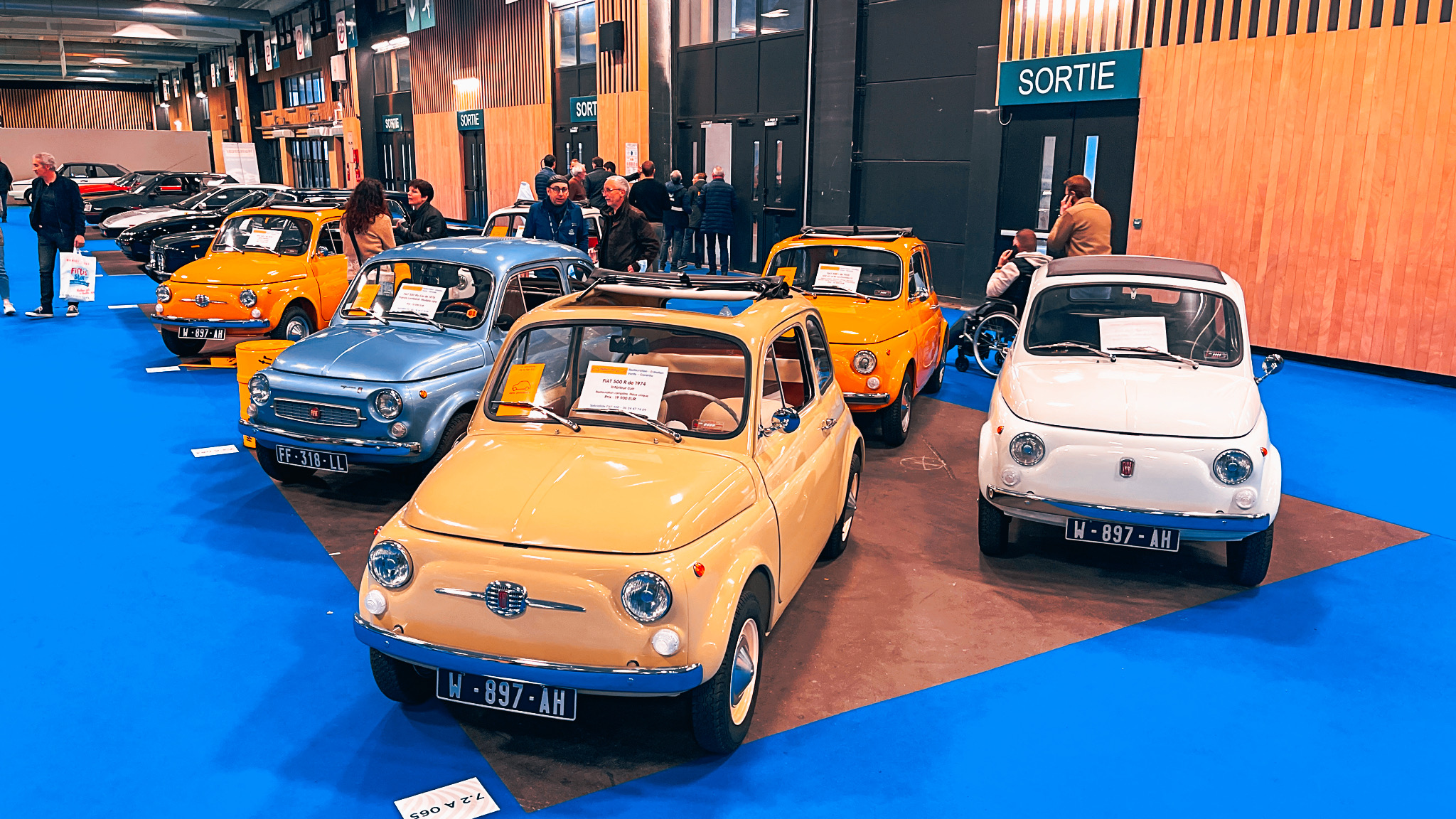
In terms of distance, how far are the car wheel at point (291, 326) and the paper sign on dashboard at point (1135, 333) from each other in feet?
24.8

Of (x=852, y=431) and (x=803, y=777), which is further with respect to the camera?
(x=852, y=431)

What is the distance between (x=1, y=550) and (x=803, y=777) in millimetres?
4647

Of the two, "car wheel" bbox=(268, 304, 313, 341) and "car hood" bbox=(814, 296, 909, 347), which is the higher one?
"car hood" bbox=(814, 296, 909, 347)

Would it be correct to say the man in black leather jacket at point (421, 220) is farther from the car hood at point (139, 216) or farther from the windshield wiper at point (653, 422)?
the car hood at point (139, 216)

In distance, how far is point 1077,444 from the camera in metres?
4.82

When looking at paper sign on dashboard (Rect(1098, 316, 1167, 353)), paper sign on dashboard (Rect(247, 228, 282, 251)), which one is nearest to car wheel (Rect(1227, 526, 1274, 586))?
paper sign on dashboard (Rect(1098, 316, 1167, 353))

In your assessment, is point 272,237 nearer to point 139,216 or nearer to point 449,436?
point 449,436

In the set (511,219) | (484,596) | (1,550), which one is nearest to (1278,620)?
(484,596)

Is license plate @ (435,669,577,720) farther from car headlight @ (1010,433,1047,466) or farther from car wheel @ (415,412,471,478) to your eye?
car wheel @ (415,412,471,478)

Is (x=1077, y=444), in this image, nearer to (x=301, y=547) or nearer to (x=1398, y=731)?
(x=1398, y=731)

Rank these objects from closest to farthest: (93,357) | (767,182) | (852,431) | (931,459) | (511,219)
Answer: (852,431) → (931,459) → (93,357) → (511,219) → (767,182)

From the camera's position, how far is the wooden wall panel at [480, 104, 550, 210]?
77.4ft

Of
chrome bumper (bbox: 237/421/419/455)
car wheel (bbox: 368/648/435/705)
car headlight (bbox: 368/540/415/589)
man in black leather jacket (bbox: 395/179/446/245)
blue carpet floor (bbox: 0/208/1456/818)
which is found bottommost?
blue carpet floor (bbox: 0/208/1456/818)

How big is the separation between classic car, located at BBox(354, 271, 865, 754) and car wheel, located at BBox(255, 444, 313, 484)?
2.83m
